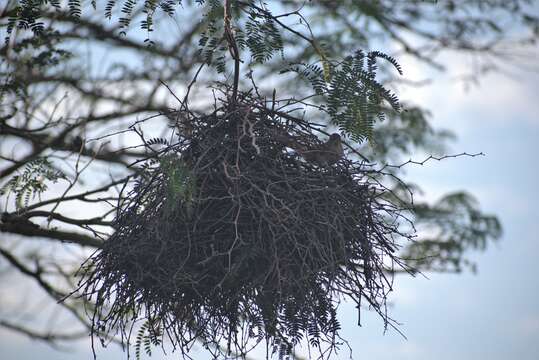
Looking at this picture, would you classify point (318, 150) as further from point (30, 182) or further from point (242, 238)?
point (30, 182)

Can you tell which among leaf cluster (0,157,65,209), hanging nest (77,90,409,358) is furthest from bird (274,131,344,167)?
leaf cluster (0,157,65,209)

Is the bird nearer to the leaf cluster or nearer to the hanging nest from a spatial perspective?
the hanging nest

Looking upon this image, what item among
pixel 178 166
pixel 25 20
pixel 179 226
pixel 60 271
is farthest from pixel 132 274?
pixel 60 271

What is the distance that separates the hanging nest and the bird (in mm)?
20

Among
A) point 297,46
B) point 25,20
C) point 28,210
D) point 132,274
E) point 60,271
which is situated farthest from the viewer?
point 297,46

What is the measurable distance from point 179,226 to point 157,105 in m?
4.00

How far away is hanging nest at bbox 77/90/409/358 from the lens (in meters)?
2.63

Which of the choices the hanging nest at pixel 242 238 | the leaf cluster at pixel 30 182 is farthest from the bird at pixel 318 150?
the leaf cluster at pixel 30 182

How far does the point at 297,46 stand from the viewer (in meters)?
6.03

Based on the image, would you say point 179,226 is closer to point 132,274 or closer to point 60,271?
point 132,274

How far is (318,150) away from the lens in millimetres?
2777

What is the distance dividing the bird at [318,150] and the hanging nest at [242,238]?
0.07 feet

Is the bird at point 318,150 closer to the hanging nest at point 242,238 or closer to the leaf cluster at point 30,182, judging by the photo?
the hanging nest at point 242,238

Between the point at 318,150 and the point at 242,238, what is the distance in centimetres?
45
